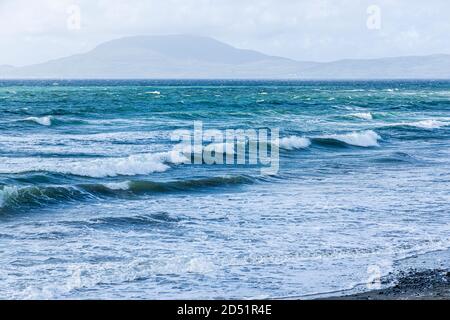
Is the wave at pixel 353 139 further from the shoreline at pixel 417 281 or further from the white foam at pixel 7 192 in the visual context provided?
the shoreline at pixel 417 281

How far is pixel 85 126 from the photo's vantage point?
41.0m

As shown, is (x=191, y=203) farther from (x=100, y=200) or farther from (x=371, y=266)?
(x=371, y=266)

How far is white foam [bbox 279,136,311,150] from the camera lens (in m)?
31.6

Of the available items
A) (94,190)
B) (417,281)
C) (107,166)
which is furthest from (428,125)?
(417,281)

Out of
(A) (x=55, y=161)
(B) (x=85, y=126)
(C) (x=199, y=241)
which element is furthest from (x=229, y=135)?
(C) (x=199, y=241)

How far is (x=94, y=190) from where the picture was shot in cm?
1930

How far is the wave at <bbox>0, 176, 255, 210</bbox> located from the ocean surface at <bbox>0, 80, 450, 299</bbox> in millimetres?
35

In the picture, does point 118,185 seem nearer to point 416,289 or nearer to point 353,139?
point 416,289

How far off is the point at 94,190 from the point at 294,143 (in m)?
14.3

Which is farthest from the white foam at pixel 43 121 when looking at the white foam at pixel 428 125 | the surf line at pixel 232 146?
the white foam at pixel 428 125

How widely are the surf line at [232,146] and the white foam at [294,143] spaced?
0.24m

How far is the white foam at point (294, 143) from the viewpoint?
104ft

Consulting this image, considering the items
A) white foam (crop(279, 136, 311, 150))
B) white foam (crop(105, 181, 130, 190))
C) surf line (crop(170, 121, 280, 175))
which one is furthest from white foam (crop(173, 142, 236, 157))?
white foam (crop(105, 181, 130, 190))

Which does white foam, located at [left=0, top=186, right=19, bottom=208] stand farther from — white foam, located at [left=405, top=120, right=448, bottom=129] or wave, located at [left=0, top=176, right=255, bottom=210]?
white foam, located at [left=405, top=120, right=448, bottom=129]
